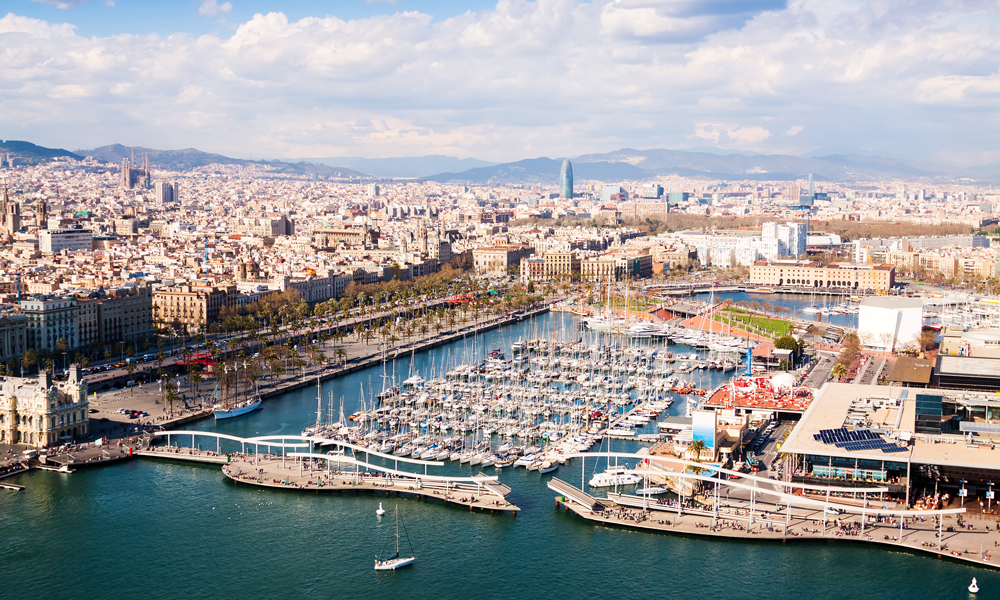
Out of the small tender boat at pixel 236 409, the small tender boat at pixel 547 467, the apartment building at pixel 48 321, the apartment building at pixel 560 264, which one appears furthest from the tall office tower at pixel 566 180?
the small tender boat at pixel 547 467

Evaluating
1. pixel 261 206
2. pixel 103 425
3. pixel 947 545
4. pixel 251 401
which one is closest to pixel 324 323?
pixel 251 401

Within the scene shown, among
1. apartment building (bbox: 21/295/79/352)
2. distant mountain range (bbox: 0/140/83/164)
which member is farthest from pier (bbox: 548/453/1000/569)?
distant mountain range (bbox: 0/140/83/164)

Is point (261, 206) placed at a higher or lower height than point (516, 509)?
higher

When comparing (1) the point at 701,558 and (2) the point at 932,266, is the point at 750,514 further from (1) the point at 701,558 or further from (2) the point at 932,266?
(2) the point at 932,266

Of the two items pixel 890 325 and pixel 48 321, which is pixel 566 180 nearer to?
pixel 890 325

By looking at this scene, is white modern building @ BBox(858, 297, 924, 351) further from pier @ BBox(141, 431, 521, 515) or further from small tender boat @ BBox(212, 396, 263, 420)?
small tender boat @ BBox(212, 396, 263, 420)

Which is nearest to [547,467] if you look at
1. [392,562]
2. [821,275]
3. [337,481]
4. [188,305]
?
[337,481]
